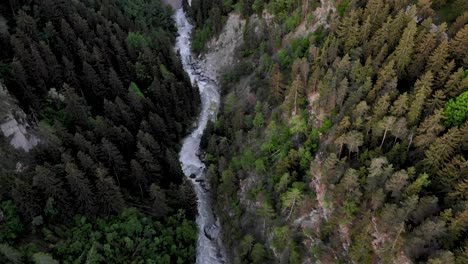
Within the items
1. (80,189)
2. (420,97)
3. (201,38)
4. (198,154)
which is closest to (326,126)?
(420,97)

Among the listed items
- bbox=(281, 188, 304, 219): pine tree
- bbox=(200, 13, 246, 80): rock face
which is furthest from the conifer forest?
bbox=(200, 13, 246, 80): rock face

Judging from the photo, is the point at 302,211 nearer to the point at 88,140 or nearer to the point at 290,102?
the point at 290,102

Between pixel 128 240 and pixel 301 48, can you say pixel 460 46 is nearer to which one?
pixel 301 48

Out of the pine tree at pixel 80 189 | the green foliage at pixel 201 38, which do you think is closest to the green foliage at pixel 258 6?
the green foliage at pixel 201 38

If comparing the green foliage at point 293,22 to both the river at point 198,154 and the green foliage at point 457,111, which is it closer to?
the river at point 198,154

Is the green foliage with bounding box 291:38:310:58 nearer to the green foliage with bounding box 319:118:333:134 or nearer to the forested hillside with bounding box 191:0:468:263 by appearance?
the forested hillside with bounding box 191:0:468:263

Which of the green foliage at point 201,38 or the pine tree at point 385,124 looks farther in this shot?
the green foliage at point 201,38
